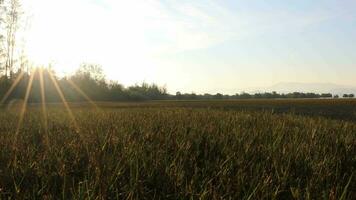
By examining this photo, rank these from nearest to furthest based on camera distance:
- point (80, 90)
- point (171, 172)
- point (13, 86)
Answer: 1. point (171, 172)
2. point (13, 86)
3. point (80, 90)

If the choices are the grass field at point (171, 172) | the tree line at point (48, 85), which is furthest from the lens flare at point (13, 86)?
the grass field at point (171, 172)

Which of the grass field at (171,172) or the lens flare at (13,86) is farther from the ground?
the lens flare at (13,86)

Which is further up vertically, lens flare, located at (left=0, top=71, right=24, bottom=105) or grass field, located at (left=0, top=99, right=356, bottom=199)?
lens flare, located at (left=0, top=71, right=24, bottom=105)

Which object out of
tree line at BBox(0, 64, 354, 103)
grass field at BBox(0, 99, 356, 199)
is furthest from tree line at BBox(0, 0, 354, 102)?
grass field at BBox(0, 99, 356, 199)

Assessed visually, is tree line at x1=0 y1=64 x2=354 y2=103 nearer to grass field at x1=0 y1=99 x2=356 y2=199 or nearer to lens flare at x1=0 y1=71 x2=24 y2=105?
lens flare at x1=0 y1=71 x2=24 y2=105

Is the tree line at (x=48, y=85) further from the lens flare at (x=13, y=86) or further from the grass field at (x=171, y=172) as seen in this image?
the grass field at (x=171, y=172)

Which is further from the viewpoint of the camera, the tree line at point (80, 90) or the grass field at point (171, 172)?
the tree line at point (80, 90)

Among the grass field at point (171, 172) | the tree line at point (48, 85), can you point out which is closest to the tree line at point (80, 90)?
the tree line at point (48, 85)

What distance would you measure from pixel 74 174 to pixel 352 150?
11.7 feet

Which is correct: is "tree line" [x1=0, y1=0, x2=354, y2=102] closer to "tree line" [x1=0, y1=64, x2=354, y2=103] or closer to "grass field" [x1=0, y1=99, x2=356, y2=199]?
"tree line" [x1=0, y1=64, x2=354, y2=103]

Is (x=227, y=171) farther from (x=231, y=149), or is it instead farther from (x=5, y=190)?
(x=5, y=190)

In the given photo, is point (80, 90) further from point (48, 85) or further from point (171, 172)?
point (171, 172)

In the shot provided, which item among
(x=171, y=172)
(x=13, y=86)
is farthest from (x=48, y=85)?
(x=171, y=172)

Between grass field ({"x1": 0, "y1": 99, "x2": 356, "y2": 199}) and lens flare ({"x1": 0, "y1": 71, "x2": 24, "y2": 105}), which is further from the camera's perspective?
lens flare ({"x1": 0, "y1": 71, "x2": 24, "y2": 105})
